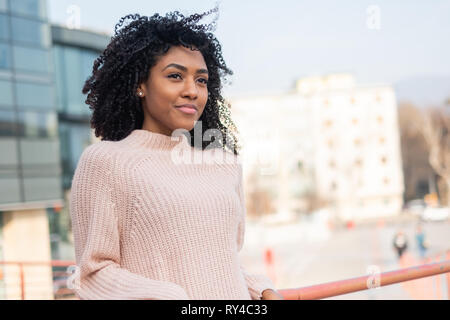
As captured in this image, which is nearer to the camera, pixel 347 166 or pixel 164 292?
pixel 164 292

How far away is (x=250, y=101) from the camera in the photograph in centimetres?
7262

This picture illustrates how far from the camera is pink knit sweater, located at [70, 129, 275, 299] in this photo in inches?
61.7

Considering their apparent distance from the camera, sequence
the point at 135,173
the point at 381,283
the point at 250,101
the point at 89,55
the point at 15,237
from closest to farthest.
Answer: the point at 135,173
the point at 381,283
the point at 15,237
the point at 89,55
the point at 250,101

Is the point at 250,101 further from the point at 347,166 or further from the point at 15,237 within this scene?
the point at 15,237

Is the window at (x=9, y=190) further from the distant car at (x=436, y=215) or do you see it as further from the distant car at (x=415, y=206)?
the distant car at (x=415, y=206)

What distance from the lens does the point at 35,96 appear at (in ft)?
55.5

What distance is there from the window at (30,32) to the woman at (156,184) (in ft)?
48.6

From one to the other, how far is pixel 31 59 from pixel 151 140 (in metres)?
15.7

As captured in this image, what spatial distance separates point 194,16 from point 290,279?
815 inches

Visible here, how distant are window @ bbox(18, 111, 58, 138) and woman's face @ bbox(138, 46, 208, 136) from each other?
1528 centimetres

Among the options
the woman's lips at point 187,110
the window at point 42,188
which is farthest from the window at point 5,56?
the woman's lips at point 187,110

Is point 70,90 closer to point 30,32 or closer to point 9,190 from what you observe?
point 30,32

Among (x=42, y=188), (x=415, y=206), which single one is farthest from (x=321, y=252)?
(x=415, y=206)

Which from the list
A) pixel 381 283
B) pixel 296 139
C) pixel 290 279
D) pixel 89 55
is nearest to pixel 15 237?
pixel 89 55
